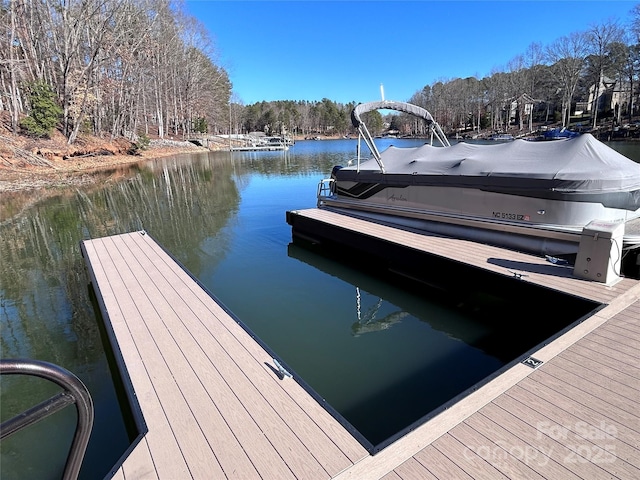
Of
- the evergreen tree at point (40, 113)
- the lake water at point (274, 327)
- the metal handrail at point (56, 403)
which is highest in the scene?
the evergreen tree at point (40, 113)

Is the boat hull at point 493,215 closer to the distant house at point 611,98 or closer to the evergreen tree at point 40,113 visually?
the evergreen tree at point 40,113

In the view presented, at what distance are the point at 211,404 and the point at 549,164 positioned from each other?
576 centimetres

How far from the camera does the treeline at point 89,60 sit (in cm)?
2295

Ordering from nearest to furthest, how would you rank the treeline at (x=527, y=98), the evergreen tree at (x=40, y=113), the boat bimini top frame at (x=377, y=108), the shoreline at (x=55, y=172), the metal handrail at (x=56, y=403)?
the metal handrail at (x=56, y=403), the boat bimini top frame at (x=377, y=108), the shoreline at (x=55, y=172), the evergreen tree at (x=40, y=113), the treeline at (x=527, y=98)

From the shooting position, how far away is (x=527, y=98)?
54.8m

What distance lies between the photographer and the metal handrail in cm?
98

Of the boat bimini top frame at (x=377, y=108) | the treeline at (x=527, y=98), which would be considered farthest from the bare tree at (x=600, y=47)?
the boat bimini top frame at (x=377, y=108)

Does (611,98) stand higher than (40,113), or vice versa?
(611,98)

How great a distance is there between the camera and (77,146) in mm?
24125

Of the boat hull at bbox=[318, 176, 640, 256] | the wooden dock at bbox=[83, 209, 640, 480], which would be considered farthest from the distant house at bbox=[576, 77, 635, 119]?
the wooden dock at bbox=[83, 209, 640, 480]

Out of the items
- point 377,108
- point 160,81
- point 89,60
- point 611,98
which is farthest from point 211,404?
point 611,98

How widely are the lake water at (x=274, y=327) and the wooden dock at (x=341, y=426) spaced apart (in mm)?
714

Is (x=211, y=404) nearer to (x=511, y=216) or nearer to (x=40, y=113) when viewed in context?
(x=511, y=216)

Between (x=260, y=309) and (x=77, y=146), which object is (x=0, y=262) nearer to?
(x=260, y=309)
